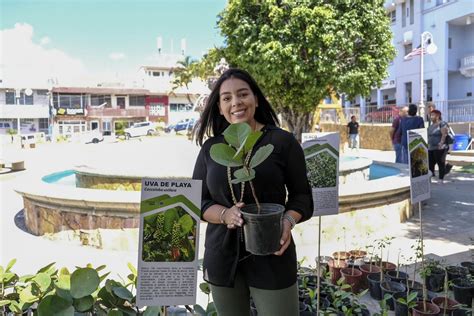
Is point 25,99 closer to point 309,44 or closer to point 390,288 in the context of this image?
point 309,44

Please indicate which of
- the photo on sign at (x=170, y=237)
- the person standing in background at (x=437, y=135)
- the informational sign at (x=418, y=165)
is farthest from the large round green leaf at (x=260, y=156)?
the person standing in background at (x=437, y=135)

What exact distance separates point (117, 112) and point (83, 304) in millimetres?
42852

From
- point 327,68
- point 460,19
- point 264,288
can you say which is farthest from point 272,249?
point 460,19

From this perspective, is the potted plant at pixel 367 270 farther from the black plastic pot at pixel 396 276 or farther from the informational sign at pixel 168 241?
the informational sign at pixel 168 241

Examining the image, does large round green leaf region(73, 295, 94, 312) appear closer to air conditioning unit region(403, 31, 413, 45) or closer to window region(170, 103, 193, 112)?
air conditioning unit region(403, 31, 413, 45)

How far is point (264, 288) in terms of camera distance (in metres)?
1.80

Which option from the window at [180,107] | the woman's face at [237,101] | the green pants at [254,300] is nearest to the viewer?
the green pants at [254,300]

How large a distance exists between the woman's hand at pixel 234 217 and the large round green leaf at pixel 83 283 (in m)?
0.97

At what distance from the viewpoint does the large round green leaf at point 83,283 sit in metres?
2.27

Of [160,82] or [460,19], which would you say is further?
[160,82]

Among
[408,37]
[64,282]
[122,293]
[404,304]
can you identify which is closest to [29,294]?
[64,282]

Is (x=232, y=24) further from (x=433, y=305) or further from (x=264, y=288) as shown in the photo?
(x=264, y=288)

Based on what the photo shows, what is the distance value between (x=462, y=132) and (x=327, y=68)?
9256 millimetres

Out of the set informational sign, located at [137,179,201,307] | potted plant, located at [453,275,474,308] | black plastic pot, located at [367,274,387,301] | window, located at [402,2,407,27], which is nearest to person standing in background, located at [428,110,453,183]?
potted plant, located at [453,275,474,308]
